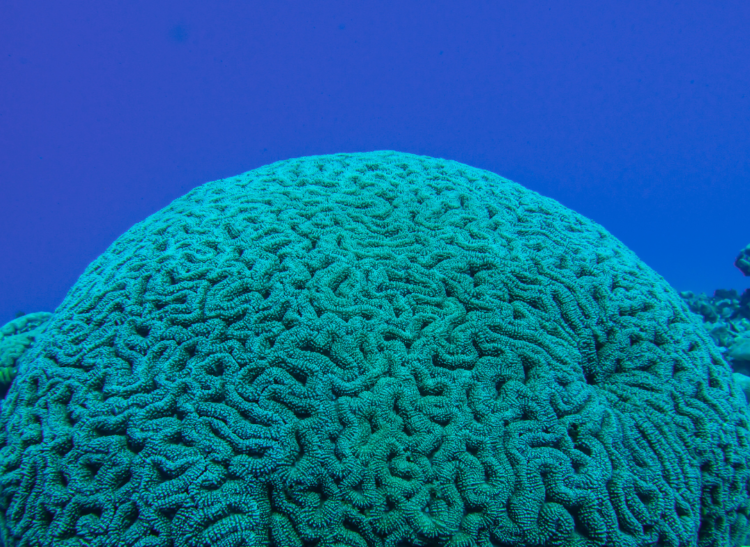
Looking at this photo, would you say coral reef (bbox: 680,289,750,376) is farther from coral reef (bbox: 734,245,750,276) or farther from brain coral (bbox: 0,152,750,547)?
brain coral (bbox: 0,152,750,547)

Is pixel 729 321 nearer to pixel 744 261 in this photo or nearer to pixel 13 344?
pixel 744 261

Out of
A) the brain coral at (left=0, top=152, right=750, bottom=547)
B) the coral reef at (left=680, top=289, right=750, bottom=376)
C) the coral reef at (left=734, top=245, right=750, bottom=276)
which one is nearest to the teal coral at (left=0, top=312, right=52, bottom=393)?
the brain coral at (left=0, top=152, right=750, bottom=547)

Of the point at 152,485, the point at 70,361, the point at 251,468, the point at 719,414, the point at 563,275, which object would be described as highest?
the point at 563,275

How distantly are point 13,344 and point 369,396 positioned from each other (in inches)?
209

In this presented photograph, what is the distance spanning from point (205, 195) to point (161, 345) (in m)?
1.76

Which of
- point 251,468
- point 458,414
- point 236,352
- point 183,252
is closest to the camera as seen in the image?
point 251,468

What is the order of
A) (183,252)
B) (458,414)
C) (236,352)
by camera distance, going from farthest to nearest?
(183,252)
(236,352)
(458,414)

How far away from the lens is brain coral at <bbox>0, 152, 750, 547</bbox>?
204 cm

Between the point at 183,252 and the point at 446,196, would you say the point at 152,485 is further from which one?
the point at 446,196

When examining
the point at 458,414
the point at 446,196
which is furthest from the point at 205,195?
the point at 458,414

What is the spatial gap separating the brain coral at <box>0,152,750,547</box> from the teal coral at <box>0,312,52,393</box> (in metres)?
2.19

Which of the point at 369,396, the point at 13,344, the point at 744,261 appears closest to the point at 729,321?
the point at 744,261

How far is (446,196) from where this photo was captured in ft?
11.8

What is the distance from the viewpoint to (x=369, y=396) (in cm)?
227
